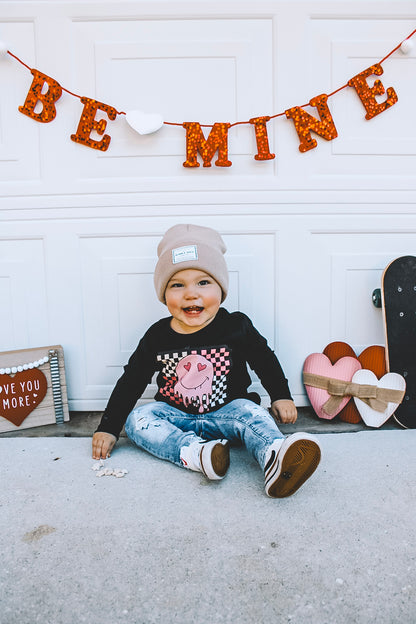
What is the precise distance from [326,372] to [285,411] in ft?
1.15

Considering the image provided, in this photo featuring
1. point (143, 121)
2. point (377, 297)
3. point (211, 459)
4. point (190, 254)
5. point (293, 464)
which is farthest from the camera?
point (377, 297)

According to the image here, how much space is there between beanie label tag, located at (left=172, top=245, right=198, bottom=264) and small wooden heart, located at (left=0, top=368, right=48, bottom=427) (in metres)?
0.75

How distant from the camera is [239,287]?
6.50 ft

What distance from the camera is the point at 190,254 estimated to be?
62.3 inches

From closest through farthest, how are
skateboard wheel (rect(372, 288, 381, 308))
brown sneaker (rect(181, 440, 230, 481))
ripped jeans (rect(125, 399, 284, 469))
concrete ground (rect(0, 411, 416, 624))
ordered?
concrete ground (rect(0, 411, 416, 624))
brown sneaker (rect(181, 440, 230, 481))
ripped jeans (rect(125, 399, 284, 469))
skateboard wheel (rect(372, 288, 381, 308))

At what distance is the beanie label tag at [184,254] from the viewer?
1580mm

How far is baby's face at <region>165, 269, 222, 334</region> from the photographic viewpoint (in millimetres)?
1605

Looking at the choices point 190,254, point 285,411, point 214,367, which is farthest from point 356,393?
point 190,254

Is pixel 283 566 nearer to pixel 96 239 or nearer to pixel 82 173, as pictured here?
pixel 96 239

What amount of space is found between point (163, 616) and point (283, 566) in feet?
0.92

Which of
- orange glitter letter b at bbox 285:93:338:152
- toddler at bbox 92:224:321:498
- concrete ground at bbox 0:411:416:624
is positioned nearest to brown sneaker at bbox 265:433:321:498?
concrete ground at bbox 0:411:416:624

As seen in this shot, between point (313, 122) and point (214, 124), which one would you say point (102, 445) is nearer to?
point (214, 124)

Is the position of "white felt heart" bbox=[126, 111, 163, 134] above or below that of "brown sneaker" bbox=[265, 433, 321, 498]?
above

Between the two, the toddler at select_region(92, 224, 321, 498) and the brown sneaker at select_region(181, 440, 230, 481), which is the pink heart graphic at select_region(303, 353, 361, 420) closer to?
the toddler at select_region(92, 224, 321, 498)
